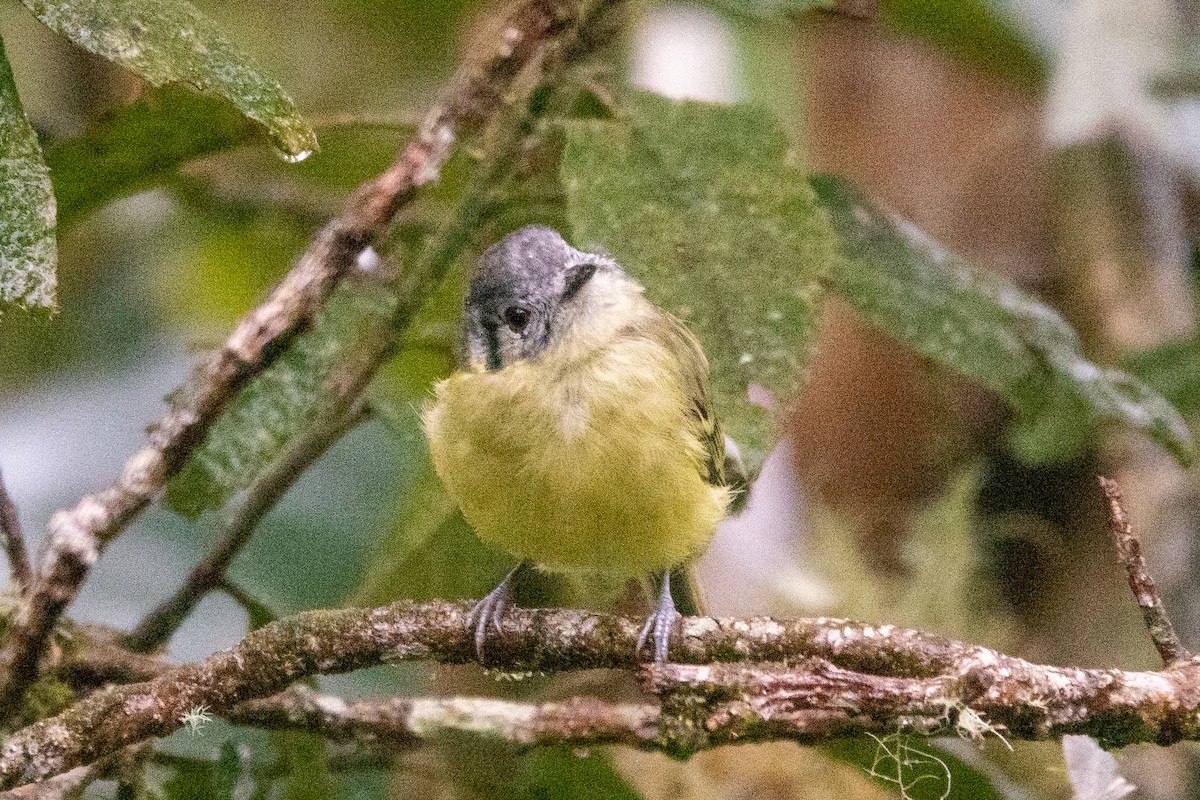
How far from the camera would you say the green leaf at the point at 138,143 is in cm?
102

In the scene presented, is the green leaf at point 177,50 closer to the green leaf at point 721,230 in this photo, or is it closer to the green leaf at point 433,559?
the green leaf at point 721,230

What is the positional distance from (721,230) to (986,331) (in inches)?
11.8

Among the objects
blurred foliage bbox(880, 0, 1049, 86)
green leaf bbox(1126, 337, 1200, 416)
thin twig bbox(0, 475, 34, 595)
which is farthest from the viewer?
blurred foliage bbox(880, 0, 1049, 86)

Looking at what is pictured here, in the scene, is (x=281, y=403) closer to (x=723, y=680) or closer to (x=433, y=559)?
(x=433, y=559)

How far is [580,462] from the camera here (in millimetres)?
978

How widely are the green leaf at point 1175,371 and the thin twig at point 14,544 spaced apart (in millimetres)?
1140

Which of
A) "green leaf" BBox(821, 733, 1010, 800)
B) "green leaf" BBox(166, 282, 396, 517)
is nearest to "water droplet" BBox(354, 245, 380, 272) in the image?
"green leaf" BBox(166, 282, 396, 517)

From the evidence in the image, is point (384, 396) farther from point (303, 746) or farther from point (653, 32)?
point (653, 32)

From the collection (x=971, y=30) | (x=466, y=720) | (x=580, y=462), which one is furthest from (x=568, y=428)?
(x=971, y=30)

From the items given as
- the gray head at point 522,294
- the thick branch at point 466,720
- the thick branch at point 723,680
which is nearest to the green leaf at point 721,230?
the gray head at point 522,294

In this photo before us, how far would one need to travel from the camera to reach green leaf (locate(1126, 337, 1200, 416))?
132cm

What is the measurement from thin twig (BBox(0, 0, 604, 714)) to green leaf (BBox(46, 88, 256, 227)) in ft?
0.65

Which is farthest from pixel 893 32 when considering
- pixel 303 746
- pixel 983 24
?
pixel 303 746

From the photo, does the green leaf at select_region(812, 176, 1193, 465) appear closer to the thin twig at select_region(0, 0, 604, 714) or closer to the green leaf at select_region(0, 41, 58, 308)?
the thin twig at select_region(0, 0, 604, 714)
